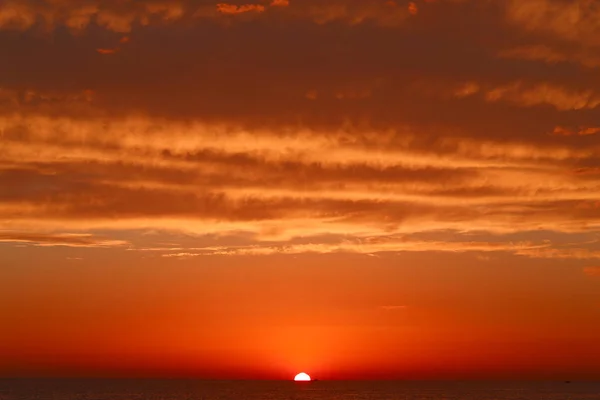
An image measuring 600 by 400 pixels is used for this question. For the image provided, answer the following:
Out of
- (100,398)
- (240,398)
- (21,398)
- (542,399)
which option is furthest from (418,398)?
(21,398)

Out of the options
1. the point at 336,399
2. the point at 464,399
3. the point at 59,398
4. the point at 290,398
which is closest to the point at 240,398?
the point at 290,398

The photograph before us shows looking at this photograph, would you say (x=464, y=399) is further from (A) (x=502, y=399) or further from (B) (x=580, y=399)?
(B) (x=580, y=399)

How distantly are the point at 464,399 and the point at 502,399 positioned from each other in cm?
904

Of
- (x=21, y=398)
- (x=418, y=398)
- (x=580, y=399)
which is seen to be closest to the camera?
(x=21, y=398)

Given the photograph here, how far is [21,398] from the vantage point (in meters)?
168

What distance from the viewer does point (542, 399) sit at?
186 m

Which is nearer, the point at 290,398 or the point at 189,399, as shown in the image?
the point at 189,399

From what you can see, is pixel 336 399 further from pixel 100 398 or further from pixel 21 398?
pixel 21 398

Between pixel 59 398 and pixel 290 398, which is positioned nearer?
pixel 59 398

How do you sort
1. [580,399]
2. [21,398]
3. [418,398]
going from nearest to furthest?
[21,398] < [580,399] < [418,398]

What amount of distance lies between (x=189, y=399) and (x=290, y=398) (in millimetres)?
27746

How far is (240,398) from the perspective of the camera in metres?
186

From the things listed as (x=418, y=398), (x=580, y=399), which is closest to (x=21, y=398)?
(x=418, y=398)

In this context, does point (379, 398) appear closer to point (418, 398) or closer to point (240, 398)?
point (418, 398)
